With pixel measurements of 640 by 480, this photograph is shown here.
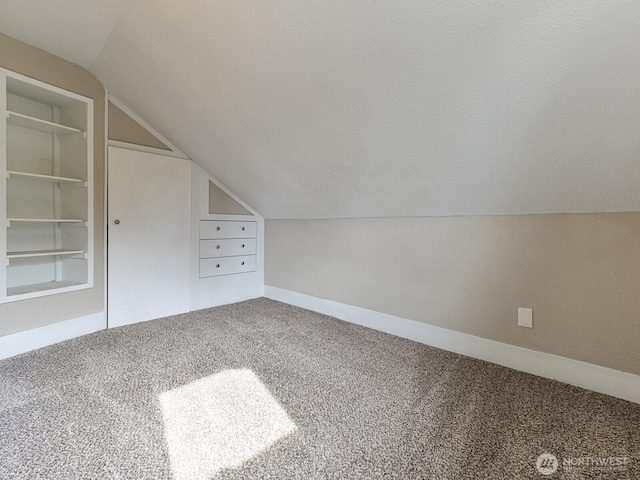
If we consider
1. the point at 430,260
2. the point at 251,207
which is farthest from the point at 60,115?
the point at 430,260

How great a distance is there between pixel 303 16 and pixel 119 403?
2.02 meters

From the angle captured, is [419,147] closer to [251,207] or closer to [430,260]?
[430,260]

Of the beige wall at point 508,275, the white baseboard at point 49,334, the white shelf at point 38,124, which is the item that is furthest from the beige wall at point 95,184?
the beige wall at point 508,275

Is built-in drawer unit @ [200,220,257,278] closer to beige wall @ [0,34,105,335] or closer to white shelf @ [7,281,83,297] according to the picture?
beige wall @ [0,34,105,335]

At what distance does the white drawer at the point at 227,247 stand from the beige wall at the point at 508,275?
1098 mm

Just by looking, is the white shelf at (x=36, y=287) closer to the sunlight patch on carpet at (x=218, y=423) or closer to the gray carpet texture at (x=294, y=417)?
the gray carpet texture at (x=294, y=417)

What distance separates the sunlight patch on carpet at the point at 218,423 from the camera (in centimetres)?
110

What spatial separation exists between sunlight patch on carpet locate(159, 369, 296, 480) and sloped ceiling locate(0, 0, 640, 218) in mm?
1530

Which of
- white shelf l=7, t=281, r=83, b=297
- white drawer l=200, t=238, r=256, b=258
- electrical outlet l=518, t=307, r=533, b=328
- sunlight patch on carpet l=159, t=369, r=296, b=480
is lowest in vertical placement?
sunlight patch on carpet l=159, t=369, r=296, b=480

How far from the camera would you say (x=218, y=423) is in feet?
4.31

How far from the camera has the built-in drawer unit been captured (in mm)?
3117

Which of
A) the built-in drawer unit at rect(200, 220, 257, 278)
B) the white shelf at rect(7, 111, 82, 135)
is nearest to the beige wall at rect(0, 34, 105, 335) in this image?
the white shelf at rect(7, 111, 82, 135)

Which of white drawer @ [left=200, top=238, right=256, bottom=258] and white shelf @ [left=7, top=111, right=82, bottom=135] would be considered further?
white drawer @ [left=200, top=238, right=256, bottom=258]

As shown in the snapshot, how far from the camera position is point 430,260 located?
2.24m
